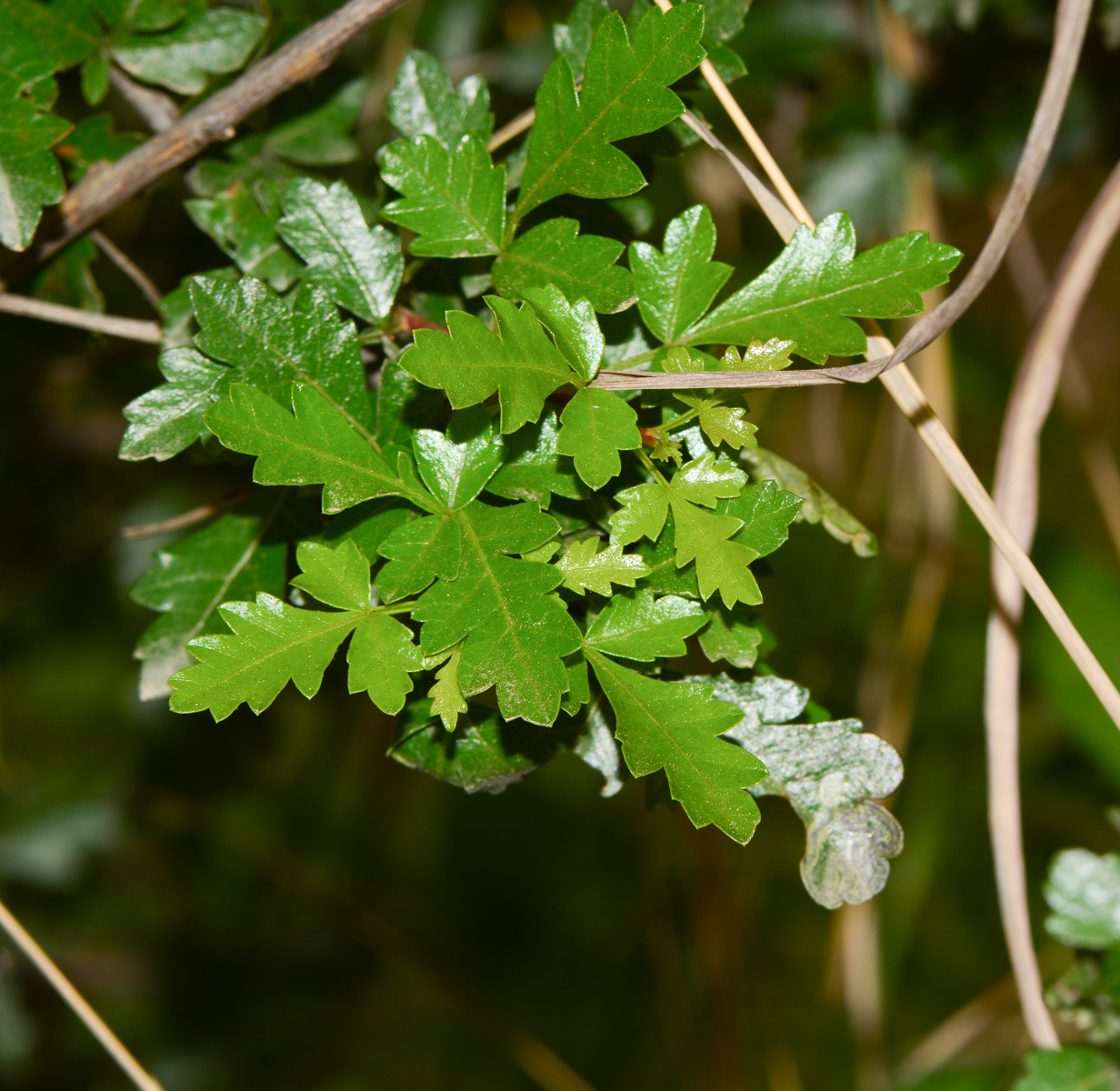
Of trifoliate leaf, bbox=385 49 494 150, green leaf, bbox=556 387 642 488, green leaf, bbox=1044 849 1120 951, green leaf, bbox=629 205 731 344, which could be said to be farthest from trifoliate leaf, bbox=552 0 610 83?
green leaf, bbox=1044 849 1120 951

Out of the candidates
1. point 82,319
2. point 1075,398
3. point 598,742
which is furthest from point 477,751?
point 1075,398

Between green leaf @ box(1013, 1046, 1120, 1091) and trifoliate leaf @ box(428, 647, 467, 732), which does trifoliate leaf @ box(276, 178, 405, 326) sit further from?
green leaf @ box(1013, 1046, 1120, 1091)

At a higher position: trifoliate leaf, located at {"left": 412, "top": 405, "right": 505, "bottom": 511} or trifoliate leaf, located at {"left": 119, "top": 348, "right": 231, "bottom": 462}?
trifoliate leaf, located at {"left": 119, "top": 348, "right": 231, "bottom": 462}

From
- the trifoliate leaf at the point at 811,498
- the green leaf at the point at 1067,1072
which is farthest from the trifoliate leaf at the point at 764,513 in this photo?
the green leaf at the point at 1067,1072

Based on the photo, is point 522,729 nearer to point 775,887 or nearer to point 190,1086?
point 190,1086

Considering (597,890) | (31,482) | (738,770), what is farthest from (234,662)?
(597,890)

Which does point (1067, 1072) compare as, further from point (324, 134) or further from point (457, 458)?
point (324, 134)

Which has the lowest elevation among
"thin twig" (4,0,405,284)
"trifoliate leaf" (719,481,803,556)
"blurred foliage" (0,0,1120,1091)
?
"blurred foliage" (0,0,1120,1091)
